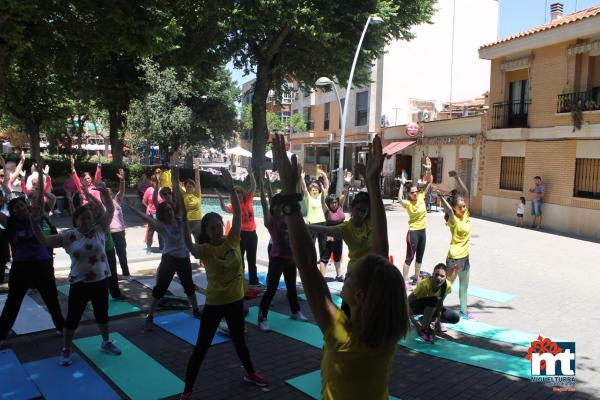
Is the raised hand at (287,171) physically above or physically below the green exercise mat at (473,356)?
above

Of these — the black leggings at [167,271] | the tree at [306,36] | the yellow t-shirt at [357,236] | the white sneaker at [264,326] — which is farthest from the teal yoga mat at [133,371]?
the tree at [306,36]

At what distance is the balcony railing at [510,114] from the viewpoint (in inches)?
742

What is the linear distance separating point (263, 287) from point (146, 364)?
3252mm

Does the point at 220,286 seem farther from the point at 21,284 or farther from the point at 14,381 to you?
the point at 21,284

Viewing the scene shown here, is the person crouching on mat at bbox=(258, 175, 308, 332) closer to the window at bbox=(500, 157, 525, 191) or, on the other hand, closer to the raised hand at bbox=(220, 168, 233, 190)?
the raised hand at bbox=(220, 168, 233, 190)

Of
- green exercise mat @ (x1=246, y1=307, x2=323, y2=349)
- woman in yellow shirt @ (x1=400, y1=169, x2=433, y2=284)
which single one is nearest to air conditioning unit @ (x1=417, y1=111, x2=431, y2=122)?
woman in yellow shirt @ (x1=400, y1=169, x2=433, y2=284)

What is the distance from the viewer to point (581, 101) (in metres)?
16.0

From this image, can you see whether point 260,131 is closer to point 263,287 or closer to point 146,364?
point 263,287

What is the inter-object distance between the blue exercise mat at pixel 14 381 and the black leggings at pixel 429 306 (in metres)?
4.12

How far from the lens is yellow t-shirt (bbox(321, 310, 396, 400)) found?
78.4 inches

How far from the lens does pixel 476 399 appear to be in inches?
174

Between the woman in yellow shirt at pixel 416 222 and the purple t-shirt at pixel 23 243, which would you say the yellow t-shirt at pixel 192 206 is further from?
the woman in yellow shirt at pixel 416 222

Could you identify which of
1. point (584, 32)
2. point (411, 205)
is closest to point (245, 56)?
point (584, 32)

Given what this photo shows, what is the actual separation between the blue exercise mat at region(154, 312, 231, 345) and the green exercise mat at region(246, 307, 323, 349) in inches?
27.0
